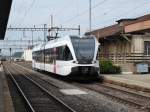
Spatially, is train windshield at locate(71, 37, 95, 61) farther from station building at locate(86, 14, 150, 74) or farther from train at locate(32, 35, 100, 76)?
station building at locate(86, 14, 150, 74)

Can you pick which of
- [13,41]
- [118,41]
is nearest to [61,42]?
[118,41]

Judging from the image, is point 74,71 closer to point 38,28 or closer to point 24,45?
point 38,28

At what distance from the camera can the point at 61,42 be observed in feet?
102

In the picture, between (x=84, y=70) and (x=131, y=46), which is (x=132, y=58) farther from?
(x=84, y=70)

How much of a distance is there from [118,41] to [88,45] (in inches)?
880

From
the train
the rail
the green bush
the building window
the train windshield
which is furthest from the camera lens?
the building window

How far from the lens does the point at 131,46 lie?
46969mm

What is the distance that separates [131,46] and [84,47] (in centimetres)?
1873

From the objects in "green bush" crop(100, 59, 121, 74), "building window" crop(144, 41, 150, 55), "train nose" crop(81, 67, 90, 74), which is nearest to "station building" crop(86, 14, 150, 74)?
"building window" crop(144, 41, 150, 55)

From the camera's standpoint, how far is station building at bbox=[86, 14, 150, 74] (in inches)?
1438

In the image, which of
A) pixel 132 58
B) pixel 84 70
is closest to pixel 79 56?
pixel 84 70

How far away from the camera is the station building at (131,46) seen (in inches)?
1438

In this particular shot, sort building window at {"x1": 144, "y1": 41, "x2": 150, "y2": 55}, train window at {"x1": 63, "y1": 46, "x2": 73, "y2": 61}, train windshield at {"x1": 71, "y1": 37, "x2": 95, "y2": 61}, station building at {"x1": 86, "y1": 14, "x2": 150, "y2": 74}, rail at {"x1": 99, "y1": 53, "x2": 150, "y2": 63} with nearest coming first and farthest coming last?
train windshield at {"x1": 71, "y1": 37, "x2": 95, "y2": 61} < train window at {"x1": 63, "y1": 46, "x2": 73, "y2": 61} < station building at {"x1": 86, "y1": 14, "x2": 150, "y2": 74} < rail at {"x1": 99, "y1": 53, "x2": 150, "y2": 63} < building window at {"x1": 144, "y1": 41, "x2": 150, "y2": 55}

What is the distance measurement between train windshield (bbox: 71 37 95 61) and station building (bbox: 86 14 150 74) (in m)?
4.12
